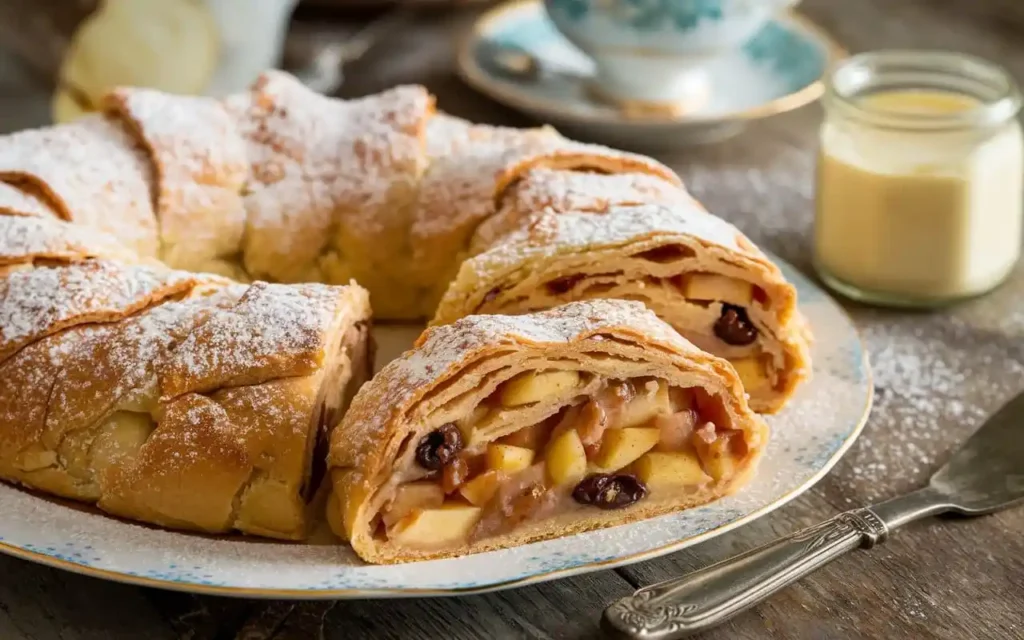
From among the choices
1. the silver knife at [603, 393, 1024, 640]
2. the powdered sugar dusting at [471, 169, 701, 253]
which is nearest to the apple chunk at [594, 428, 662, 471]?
the silver knife at [603, 393, 1024, 640]

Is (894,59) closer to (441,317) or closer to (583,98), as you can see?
(583,98)

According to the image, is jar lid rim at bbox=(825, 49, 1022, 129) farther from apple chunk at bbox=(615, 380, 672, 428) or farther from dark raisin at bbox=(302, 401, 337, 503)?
dark raisin at bbox=(302, 401, 337, 503)

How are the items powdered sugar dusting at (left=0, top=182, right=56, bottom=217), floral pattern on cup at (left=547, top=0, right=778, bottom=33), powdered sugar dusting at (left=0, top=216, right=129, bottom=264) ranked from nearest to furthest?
1. powdered sugar dusting at (left=0, top=216, right=129, bottom=264)
2. powdered sugar dusting at (left=0, top=182, right=56, bottom=217)
3. floral pattern on cup at (left=547, top=0, right=778, bottom=33)

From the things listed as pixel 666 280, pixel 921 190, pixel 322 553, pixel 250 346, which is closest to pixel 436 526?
pixel 322 553

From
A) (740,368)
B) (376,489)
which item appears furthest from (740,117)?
(376,489)

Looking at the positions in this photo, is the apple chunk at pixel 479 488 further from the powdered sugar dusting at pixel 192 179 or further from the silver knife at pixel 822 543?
the powdered sugar dusting at pixel 192 179

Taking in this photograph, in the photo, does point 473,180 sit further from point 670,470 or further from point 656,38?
point 656,38

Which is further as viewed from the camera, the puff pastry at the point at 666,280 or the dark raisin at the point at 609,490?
the puff pastry at the point at 666,280

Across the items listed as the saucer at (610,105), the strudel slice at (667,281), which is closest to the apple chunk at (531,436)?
the strudel slice at (667,281)
